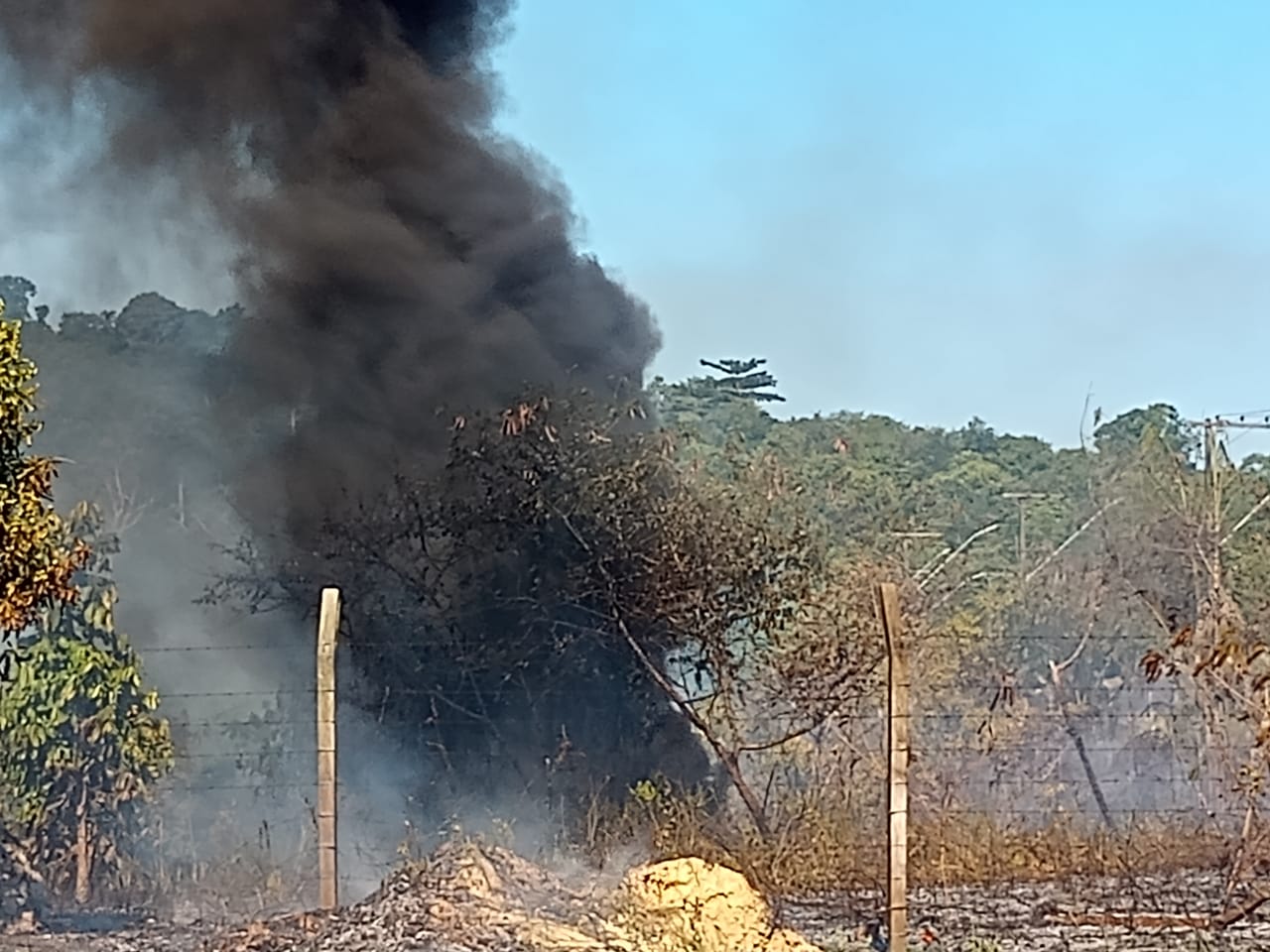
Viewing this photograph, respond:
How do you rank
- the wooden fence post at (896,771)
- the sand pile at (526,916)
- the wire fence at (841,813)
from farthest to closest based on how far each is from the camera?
the wire fence at (841,813), the wooden fence post at (896,771), the sand pile at (526,916)

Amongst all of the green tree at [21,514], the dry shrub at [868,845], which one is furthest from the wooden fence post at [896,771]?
the green tree at [21,514]

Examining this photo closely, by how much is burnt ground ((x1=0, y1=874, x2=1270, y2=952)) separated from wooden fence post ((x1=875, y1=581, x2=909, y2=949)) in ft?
2.39

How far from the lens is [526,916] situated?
8.34 m

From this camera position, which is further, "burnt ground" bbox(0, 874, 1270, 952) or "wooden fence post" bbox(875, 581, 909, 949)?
"wooden fence post" bbox(875, 581, 909, 949)

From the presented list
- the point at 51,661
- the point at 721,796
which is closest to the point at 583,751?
the point at 721,796

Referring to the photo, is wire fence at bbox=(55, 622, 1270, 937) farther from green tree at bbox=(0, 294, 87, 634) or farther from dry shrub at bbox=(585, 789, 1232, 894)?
green tree at bbox=(0, 294, 87, 634)

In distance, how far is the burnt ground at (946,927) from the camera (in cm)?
809

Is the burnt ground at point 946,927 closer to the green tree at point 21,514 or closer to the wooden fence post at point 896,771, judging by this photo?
the wooden fence post at point 896,771

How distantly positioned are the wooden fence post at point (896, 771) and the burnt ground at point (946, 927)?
2.39ft

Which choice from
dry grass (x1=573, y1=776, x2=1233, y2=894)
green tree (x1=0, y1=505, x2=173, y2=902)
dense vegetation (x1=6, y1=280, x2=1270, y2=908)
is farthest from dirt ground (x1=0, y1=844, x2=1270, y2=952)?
dense vegetation (x1=6, y1=280, x2=1270, y2=908)

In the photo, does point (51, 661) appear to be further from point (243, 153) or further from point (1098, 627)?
point (1098, 627)

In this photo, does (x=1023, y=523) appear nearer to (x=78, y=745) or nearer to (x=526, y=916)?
(x=78, y=745)

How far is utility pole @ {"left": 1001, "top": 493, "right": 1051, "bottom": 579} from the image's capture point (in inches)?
843

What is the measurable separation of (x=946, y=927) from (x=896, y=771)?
5.59 ft
